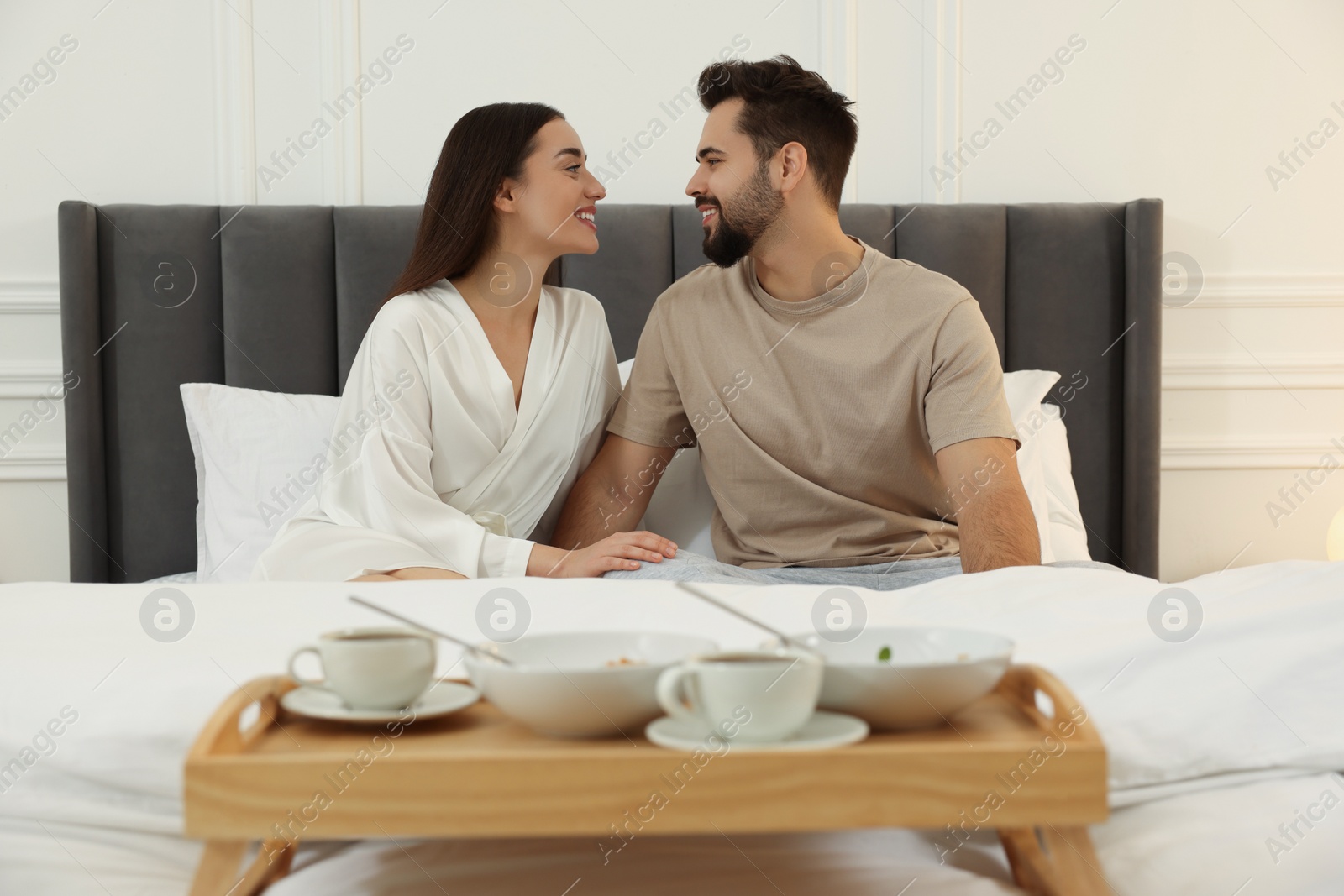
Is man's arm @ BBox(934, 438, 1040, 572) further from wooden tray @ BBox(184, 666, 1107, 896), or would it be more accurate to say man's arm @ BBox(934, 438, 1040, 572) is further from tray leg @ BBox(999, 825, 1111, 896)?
wooden tray @ BBox(184, 666, 1107, 896)

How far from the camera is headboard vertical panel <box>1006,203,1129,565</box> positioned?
2361 millimetres

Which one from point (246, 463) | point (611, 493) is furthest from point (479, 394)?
point (246, 463)

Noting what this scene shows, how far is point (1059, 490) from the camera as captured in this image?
6.98 feet

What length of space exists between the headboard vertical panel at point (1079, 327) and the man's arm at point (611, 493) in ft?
3.00

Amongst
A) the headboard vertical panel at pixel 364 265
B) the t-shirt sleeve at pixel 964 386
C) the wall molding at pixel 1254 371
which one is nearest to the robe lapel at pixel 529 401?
the headboard vertical panel at pixel 364 265

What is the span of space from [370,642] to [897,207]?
1.95 m

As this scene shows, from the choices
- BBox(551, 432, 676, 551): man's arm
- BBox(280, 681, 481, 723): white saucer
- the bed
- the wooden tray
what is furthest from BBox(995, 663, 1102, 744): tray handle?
BBox(551, 432, 676, 551): man's arm

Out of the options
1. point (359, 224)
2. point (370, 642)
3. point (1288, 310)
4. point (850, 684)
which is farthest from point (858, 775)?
point (1288, 310)

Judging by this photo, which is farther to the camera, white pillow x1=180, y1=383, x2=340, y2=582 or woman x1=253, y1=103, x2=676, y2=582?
white pillow x1=180, y1=383, x2=340, y2=582

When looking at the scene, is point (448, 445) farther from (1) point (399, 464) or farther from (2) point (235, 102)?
(2) point (235, 102)

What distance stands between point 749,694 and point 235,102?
2.25 m

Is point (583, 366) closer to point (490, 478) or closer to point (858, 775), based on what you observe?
point (490, 478)

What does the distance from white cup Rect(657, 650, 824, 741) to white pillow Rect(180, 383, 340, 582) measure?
4.97ft

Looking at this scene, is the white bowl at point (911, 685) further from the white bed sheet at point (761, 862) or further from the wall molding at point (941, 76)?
the wall molding at point (941, 76)
